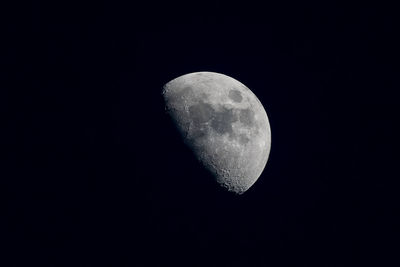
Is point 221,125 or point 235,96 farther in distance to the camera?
point 235,96

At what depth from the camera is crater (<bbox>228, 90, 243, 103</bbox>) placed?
4625mm

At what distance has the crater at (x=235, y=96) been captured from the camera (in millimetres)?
4625

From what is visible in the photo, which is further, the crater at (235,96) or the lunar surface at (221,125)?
the crater at (235,96)

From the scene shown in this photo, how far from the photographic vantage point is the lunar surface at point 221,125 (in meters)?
4.35

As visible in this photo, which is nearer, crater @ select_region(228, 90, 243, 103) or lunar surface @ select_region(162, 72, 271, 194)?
lunar surface @ select_region(162, 72, 271, 194)

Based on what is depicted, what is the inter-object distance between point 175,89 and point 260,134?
4.80 feet

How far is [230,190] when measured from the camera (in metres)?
4.79

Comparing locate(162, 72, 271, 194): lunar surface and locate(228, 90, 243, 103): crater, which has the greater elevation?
locate(228, 90, 243, 103): crater

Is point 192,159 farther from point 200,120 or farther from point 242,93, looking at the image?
point 242,93

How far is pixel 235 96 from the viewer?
4.67 meters

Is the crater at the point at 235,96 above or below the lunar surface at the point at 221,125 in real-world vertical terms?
above

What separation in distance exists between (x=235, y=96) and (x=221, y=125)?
59 centimetres

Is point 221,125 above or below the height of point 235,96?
below

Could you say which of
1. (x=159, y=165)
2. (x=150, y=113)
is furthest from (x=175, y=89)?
(x=159, y=165)
